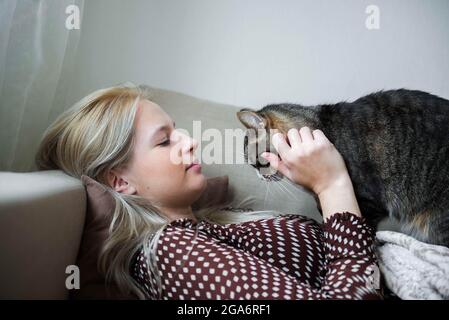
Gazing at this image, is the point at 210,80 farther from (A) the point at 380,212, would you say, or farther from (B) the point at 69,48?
(A) the point at 380,212

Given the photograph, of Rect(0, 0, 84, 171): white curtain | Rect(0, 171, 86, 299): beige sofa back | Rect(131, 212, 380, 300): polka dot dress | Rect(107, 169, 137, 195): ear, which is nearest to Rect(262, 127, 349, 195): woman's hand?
Rect(131, 212, 380, 300): polka dot dress

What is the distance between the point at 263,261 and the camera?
0.67 meters

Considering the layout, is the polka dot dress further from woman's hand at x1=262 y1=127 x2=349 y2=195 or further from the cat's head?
the cat's head

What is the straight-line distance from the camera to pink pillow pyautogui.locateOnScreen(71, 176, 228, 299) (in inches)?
29.6

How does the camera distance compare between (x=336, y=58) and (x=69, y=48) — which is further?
(x=336, y=58)

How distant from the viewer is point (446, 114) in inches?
39.9

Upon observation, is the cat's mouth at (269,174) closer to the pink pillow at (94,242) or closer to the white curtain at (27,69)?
the pink pillow at (94,242)

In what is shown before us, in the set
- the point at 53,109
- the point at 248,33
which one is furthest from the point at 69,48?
the point at 248,33

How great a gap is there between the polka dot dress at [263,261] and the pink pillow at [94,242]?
0.22 feet

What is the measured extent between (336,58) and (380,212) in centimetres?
76

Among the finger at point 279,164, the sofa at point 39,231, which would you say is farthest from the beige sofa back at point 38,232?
the finger at point 279,164

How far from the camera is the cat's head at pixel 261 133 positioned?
1.13 metres

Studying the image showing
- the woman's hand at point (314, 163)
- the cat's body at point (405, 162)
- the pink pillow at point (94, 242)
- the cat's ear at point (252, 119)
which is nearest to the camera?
the pink pillow at point (94, 242)

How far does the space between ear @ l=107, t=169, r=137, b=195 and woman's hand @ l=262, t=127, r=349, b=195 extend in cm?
37
